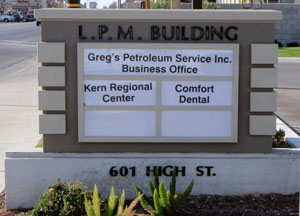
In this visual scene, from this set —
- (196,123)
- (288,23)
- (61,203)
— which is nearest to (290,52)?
(288,23)

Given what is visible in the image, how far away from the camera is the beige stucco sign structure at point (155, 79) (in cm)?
642

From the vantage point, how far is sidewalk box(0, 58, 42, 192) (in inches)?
371

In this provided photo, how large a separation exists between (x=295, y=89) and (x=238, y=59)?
1189cm

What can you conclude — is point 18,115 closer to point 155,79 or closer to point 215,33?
point 155,79

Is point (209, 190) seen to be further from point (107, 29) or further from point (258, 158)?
point (107, 29)

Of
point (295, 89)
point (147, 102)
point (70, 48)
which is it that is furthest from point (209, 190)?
point (295, 89)

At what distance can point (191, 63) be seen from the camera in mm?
6465

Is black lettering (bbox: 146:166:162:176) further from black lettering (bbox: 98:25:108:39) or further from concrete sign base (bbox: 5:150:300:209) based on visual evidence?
black lettering (bbox: 98:25:108:39)

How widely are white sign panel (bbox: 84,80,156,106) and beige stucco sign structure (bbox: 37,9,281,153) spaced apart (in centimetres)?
1

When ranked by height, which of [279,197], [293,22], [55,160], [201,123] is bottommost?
[279,197]

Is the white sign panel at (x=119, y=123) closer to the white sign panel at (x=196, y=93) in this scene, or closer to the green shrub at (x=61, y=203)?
the white sign panel at (x=196, y=93)

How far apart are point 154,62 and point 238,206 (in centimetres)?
187

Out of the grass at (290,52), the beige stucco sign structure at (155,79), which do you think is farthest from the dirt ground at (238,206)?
the grass at (290,52)

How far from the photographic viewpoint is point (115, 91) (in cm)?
647
